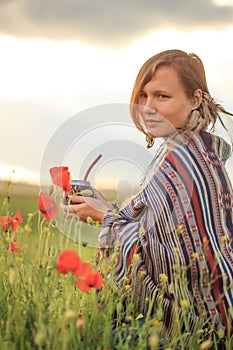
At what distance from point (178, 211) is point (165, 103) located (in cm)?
59

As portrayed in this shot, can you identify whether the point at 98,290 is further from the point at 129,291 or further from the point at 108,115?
the point at 108,115

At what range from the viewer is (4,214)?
3238 millimetres

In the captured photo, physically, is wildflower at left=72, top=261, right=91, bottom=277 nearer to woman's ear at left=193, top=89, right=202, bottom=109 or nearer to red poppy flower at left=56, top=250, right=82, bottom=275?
red poppy flower at left=56, top=250, right=82, bottom=275

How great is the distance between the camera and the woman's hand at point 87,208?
342cm

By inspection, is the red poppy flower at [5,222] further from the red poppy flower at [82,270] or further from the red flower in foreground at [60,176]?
the red poppy flower at [82,270]

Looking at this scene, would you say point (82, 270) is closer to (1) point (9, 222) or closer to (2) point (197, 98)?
(1) point (9, 222)

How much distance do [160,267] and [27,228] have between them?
95 centimetres

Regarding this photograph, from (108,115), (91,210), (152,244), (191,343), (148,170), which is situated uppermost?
(108,115)

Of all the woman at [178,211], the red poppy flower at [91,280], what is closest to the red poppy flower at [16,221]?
the woman at [178,211]

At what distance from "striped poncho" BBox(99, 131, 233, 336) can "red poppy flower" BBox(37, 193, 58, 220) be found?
0.53 meters

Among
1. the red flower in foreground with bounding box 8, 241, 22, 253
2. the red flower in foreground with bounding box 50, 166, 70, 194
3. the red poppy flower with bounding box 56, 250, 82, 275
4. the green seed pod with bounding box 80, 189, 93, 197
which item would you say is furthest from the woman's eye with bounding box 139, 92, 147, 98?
the red poppy flower with bounding box 56, 250, 82, 275

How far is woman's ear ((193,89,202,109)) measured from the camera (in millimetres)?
3551

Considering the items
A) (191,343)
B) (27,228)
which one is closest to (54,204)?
(27,228)

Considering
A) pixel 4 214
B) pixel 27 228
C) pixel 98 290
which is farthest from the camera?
pixel 98 290
